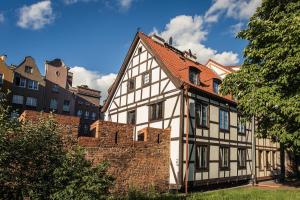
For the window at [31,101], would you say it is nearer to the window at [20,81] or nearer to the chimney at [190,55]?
the window at [20,81]

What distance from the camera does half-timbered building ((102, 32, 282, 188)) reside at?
733 inches

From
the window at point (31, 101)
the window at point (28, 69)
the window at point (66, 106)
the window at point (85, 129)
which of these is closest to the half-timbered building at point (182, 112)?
the window at point (31, 101)

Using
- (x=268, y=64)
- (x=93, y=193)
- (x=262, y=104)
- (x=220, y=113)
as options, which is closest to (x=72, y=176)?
(x=93, y=193)

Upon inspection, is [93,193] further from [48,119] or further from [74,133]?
[74,133]

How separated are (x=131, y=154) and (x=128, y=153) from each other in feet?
0.80

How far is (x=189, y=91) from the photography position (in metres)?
19.4

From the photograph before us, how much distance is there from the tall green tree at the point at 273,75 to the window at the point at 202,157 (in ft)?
13.5

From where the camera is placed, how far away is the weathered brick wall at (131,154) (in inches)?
566

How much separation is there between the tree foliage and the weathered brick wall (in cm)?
556

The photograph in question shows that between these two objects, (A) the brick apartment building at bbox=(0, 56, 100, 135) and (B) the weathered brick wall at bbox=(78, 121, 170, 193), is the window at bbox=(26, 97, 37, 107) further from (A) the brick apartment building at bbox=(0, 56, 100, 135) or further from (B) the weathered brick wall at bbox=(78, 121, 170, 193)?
(B) the weathered brick wall at bbox=(78, 121, 170, 193)

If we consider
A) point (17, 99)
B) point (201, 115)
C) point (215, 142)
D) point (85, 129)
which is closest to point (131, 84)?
point (201, 115)

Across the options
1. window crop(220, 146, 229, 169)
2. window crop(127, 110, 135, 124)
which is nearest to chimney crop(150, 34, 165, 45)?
window crop(127, 110, 135, 124)

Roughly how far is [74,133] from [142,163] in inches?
194

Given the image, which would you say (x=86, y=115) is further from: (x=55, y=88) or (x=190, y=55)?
(x=190, y=55)
